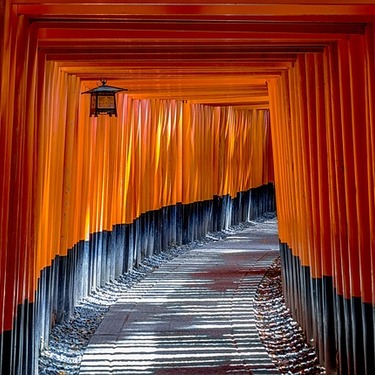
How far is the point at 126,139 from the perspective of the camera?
10.8 metres

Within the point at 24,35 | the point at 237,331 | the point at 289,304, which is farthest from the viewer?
the point at 289,304

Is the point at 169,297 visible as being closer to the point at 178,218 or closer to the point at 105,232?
the point at 105,232

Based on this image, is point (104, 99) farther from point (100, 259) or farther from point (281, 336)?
point (281, 336)

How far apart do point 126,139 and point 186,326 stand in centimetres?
417

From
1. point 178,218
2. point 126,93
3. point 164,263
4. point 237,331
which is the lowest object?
point 237,331

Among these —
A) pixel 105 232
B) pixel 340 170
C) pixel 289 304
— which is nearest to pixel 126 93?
pixel 105 232

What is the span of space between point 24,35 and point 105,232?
5800 millimetres

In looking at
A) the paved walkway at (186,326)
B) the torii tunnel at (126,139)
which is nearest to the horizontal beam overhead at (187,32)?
the torii tunnel at (126,139)

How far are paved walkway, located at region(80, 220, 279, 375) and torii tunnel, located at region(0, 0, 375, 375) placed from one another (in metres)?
0.61

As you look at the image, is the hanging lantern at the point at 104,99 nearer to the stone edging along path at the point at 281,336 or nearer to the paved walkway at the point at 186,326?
the paved walkway at the point at 186,326

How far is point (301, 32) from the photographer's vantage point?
4.82 metres

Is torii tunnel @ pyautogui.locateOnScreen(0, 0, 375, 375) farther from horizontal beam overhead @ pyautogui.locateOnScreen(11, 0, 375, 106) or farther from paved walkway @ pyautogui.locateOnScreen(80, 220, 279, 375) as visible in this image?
paved walkway @ pyautogui.locateOnScreen(80, 220, 279, 375)

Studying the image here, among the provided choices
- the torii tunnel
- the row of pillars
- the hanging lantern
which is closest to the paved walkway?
the row of pillars

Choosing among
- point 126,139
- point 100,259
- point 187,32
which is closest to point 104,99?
point 187,32
